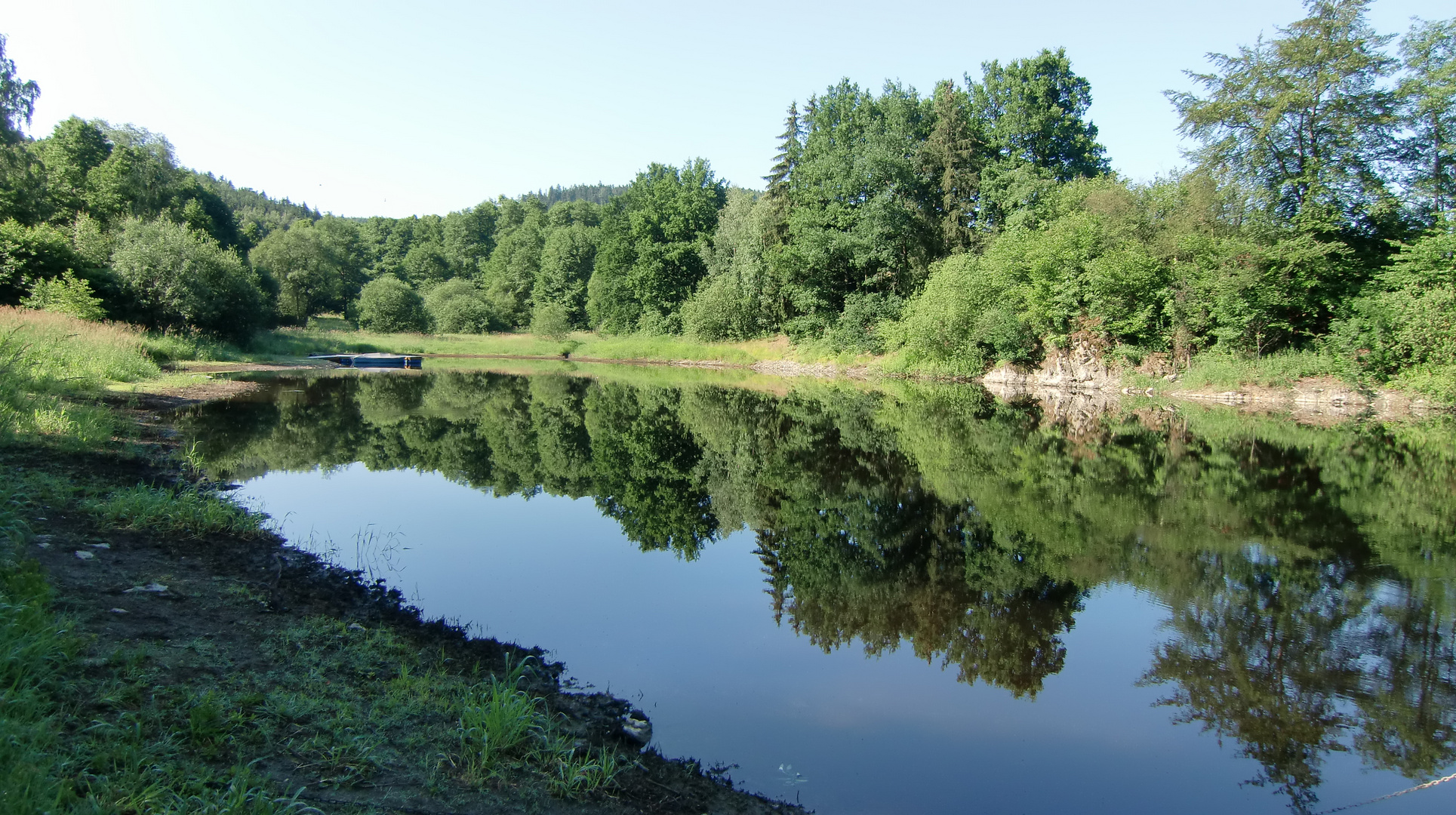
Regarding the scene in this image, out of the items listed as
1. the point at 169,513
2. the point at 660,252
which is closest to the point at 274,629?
the point at 169,513

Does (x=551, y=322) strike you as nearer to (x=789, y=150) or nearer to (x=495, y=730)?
(x=789, y=150)

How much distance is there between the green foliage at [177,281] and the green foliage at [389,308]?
86.4 feet

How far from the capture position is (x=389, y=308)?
62.4 m

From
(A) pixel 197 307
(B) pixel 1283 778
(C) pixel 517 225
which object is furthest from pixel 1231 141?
(C) pixel 517 225

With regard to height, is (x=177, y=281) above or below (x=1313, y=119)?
below

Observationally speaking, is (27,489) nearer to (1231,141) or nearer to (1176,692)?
(1176,692)

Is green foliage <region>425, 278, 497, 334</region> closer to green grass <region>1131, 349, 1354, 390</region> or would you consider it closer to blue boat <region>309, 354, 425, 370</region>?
blue boat <region>309, 354, 425, 370</region>

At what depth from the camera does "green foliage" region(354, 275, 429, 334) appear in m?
62.1

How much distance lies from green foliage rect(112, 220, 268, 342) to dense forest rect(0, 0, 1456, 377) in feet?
0.37

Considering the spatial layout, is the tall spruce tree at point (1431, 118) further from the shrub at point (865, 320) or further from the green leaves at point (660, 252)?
the green leaves at point (660, 252)

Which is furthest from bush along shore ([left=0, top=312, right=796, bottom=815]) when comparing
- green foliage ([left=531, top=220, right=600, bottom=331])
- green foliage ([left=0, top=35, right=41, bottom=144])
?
green foliage ([left=531, top=220, right=600, bottom=331])

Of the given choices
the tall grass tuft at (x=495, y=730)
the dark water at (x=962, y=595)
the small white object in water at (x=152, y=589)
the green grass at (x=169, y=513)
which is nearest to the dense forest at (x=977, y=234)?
the dark water at (x=962, y=595)

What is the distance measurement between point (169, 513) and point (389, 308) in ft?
198

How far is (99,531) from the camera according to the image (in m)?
6.56
